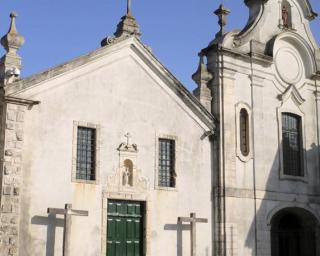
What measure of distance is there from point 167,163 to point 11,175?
5.87 metres

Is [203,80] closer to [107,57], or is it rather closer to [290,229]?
[107,57]

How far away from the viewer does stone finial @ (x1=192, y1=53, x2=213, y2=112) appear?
22641 millimetres

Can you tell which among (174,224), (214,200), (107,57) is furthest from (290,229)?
(107,57)

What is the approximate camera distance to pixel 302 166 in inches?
971

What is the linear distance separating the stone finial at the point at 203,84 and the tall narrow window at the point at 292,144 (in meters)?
3.84

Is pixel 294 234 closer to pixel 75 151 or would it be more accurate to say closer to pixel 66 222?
pixel 75 151

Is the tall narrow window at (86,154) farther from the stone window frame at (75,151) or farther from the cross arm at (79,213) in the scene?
the cross arm at (79,213)

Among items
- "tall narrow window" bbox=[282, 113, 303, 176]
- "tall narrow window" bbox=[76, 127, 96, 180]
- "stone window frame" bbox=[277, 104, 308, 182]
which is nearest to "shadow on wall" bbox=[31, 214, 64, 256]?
"tall narrow window" bbox=[76, 127, 96, 180]

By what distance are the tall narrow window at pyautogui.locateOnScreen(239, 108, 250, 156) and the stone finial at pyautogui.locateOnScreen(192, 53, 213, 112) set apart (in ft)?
5.03

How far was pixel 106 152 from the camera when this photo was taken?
64.6 ft

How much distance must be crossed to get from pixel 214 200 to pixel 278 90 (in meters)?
5.75

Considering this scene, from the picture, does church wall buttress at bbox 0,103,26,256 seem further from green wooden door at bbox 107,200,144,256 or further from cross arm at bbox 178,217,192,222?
cross arm at bbox 178,217,192,222

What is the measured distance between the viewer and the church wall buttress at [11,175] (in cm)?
1728

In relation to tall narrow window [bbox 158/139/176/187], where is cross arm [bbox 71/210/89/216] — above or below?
below
